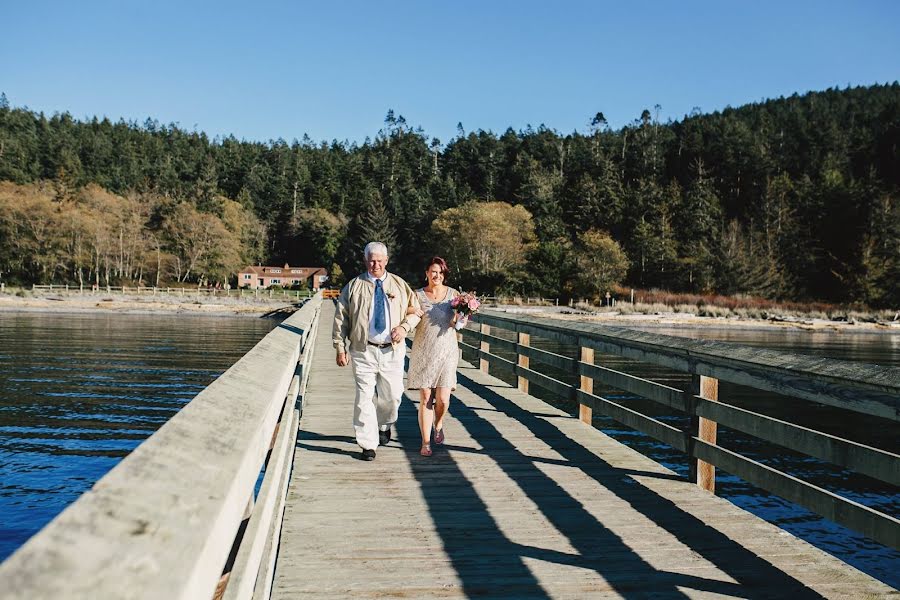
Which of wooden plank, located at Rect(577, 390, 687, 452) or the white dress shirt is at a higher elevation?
the white dress shirt

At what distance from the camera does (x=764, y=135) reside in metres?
107

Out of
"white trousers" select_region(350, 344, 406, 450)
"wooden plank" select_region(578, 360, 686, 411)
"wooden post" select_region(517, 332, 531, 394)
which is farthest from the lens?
"wooden post" select_region(517, 332, 531, 394)

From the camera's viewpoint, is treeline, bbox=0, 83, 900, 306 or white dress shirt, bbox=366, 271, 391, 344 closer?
white dress shirt, bbox=366, 271, 391, 344

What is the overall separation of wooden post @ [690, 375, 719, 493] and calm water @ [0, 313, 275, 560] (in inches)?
244

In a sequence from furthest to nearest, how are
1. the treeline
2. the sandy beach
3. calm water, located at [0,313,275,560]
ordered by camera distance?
the treeline, the sandy beach, calm water, located at [0,313,275,560]

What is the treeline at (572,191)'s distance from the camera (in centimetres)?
7238

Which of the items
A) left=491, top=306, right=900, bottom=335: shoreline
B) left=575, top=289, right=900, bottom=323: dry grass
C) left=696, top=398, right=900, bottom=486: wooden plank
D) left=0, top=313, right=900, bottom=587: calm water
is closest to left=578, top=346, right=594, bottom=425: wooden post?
left=696, top=398, right=900, bottom=486: wooden plank

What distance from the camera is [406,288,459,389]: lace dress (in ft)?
20.9

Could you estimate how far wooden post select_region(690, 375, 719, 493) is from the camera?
5.24 m

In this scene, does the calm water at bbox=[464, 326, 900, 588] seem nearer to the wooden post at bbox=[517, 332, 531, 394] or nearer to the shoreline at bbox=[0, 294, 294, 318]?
the wooden post at bbox=[517, 332, 531, 394]

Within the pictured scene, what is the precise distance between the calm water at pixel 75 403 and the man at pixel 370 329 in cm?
380

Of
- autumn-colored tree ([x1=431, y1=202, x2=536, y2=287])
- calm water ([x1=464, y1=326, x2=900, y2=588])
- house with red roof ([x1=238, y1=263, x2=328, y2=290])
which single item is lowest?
calm water ([x1=464, y1=326, x2=900, y2=588])

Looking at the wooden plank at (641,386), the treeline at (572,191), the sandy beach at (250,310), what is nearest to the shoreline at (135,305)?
the sandy beach at (250,310)

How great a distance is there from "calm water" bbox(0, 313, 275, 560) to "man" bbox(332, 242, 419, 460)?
3.80 metres
